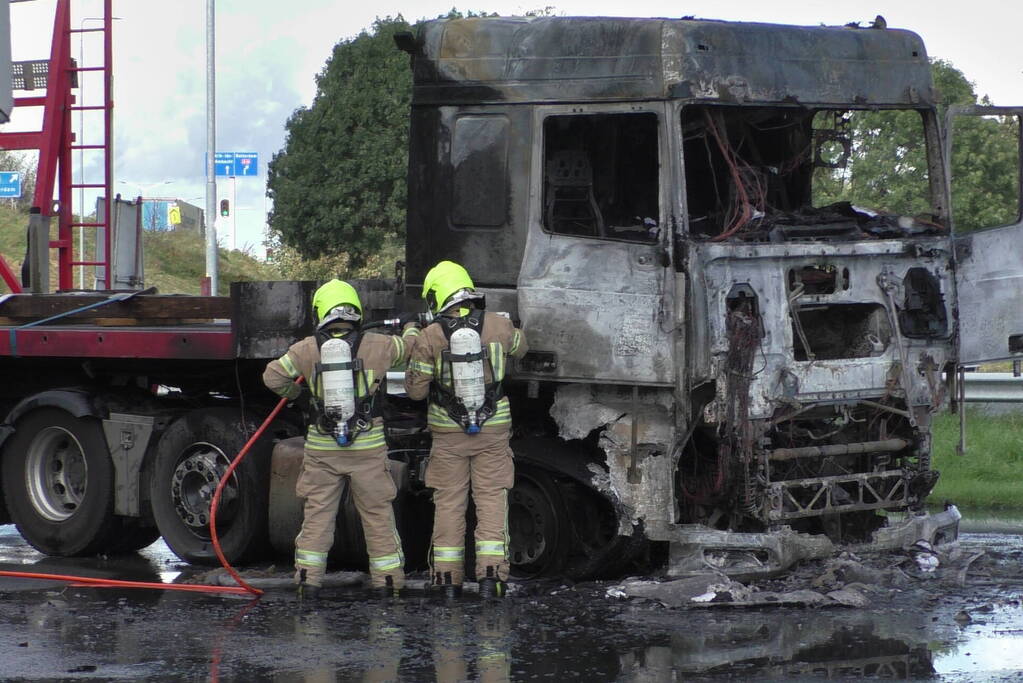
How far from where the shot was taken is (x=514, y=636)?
7.10 meters

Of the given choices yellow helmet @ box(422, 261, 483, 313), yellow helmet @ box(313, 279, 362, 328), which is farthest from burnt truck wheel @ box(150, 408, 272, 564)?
yellow helmet @ box(422, 261, 483, 313)

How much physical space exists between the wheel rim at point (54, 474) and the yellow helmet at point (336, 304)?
9.16ft

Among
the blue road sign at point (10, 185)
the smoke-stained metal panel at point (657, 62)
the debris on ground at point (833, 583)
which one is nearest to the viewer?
the debris on ground at point (833, 583)

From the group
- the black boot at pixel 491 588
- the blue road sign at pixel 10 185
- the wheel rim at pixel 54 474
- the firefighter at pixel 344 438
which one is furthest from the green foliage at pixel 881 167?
the blue road sign at pixel 10 185

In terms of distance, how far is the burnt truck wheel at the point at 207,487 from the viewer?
903 centimetres

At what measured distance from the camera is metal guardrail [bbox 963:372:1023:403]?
13969mm

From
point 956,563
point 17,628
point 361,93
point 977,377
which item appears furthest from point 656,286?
point 361,93

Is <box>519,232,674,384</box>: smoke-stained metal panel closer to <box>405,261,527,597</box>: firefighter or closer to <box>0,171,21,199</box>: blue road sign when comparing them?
<box>405,261,527,597</box>: firefighter

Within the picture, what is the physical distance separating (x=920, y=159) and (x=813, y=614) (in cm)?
282

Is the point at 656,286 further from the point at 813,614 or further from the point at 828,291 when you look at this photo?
the point at 813,614

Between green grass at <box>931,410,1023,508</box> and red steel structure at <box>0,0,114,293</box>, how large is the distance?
6789 mm

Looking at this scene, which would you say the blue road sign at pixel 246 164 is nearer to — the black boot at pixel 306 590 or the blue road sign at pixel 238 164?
the blue road sign at pixel 238 164

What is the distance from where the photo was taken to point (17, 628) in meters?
7.55

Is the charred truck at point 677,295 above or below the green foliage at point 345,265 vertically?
below
